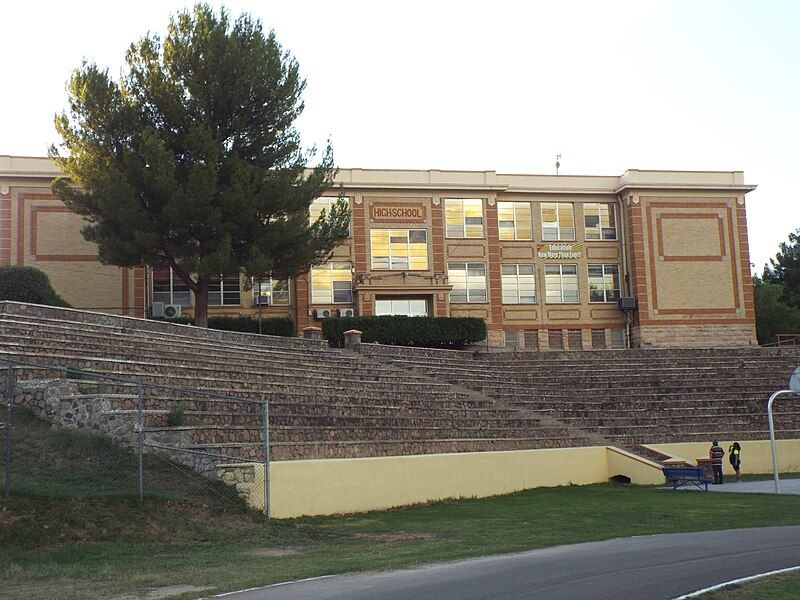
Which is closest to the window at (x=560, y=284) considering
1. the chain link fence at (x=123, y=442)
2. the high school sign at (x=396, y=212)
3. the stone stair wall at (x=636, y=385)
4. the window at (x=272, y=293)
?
the high school sign at (x=396, y=212)

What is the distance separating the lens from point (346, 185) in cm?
4675

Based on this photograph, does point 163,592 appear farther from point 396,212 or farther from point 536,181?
point 536,181

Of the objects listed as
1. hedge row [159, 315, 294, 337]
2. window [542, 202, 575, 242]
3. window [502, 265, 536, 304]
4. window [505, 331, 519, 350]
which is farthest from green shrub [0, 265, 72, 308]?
window [542, 202, 575, 242]

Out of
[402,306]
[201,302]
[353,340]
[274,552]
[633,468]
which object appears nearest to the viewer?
[274,552]

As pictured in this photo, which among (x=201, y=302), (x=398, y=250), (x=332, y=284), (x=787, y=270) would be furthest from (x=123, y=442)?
(x=787, y=270)

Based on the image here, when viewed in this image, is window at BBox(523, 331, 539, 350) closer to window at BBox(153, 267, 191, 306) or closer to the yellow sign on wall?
the yellow sign on wall

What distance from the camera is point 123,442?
18.0 metres

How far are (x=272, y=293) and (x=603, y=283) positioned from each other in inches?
668

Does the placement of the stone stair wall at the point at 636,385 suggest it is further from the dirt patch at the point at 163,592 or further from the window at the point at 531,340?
the dirt patch at the point at 163,592

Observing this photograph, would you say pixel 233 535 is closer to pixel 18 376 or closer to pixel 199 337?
pixel 18 376

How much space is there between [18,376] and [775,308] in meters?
51.3

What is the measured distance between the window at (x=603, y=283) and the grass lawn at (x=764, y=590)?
38.8 metres

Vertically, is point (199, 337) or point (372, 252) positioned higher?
point (372, 252)

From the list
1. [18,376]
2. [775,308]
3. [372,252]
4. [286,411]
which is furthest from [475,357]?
[775,308]
